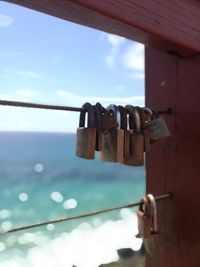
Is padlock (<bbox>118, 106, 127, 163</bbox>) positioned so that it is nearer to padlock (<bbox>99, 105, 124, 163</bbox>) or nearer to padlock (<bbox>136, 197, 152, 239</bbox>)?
padlock (<bbox>99, 105, 124, 163</bbox>)

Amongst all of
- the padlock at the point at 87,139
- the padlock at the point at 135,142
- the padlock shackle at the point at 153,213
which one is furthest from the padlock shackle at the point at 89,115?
the padlock shackle at the point at 153,213

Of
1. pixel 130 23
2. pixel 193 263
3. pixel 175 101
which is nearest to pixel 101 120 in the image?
pixel 130 23

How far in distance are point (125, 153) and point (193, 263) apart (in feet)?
1.71

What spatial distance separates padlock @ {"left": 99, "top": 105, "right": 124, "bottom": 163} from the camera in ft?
2.68

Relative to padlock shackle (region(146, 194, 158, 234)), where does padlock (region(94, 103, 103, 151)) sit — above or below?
above

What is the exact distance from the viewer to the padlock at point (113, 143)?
82 centimetres

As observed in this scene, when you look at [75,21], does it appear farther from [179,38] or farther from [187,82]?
[187,82]

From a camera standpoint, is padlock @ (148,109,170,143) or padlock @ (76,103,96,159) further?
padlock @ (148,109,170,143)

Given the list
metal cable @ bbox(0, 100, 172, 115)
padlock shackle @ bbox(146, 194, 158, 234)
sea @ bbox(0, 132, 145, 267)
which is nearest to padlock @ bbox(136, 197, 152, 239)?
padlock shackle @ bbox(146, 194, 158, 234)

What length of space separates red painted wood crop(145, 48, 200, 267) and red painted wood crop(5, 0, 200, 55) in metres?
0.12

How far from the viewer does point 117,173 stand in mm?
15039

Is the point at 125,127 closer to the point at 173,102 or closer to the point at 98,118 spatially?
the point at 98,118

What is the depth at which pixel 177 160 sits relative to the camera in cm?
108

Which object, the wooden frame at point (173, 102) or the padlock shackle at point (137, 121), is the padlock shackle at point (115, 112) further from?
the wooden frame at point (173, 102)
